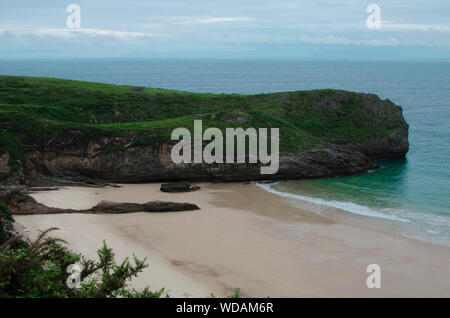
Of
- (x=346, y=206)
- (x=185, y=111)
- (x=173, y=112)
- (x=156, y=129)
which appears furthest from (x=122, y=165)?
(x=346, y=206)

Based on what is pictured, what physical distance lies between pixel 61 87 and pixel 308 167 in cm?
3311

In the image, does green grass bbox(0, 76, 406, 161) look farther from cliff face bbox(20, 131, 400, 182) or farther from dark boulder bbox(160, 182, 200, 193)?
dark boulder bbox(160, 182, 200, 193)

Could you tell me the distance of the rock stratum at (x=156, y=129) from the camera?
40.4m

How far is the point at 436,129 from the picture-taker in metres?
72.4

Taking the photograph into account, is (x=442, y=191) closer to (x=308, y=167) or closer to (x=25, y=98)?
(x=308, y=167)

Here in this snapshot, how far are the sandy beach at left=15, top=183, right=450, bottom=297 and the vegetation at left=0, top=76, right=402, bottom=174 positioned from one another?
9.17 metres

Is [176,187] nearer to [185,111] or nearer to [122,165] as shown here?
[122,165]

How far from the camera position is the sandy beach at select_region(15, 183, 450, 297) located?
2073 cm

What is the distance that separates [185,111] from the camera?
55750 millimetres

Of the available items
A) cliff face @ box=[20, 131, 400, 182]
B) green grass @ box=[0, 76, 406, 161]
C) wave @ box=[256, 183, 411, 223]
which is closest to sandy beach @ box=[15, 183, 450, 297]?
wave @ box=[256, 183, 411, 223]

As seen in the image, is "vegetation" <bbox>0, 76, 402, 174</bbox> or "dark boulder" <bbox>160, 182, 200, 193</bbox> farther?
"vegetation" <bbox>0, 76, 402, 174</bbox>

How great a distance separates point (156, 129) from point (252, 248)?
21027 mm

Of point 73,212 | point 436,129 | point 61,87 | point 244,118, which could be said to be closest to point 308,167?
point 244,118

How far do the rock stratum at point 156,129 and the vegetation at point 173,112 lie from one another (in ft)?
0.38
